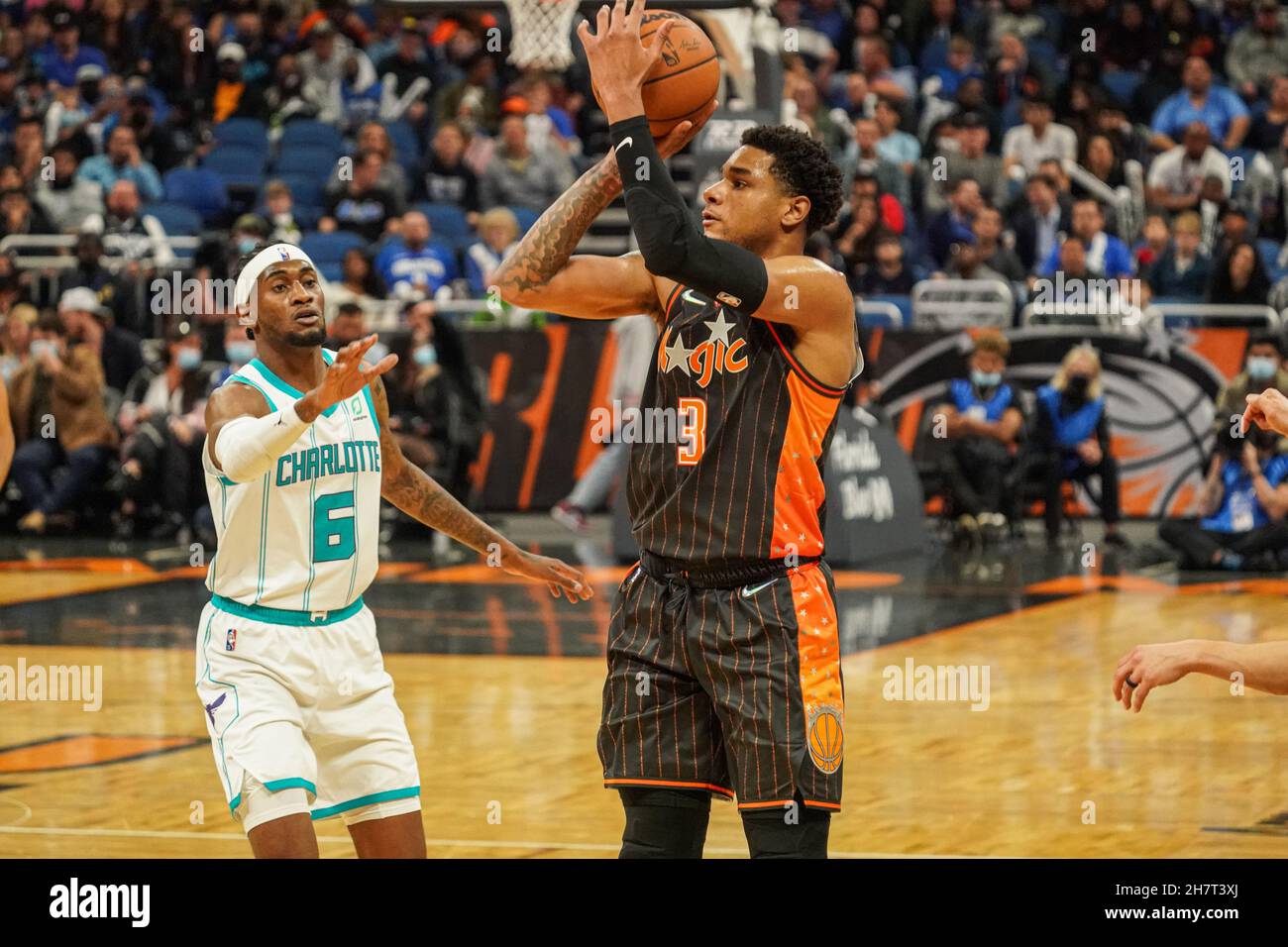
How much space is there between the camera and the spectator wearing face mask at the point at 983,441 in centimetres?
1558

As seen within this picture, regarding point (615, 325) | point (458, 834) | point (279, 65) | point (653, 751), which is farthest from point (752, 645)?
point (279, 65)

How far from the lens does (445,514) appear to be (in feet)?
19.2

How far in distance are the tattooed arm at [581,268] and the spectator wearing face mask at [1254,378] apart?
964 cm

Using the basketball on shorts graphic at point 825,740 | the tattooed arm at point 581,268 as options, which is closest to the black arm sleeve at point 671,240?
the tattooed arm at point 581,268

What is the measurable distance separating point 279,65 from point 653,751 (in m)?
18.6

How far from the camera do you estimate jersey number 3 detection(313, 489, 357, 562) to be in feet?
17.8

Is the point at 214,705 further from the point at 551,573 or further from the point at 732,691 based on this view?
the point at 732,691

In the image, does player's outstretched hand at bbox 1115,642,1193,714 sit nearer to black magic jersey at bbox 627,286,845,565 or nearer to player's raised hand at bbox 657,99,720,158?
black magic jersey at bbox 627,286,845,565

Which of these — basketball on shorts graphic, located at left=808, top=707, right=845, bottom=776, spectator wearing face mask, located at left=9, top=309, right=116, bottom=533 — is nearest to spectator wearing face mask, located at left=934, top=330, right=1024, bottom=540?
spectator wearing face mask, located at left=9, top=309, right=116, bottom=533

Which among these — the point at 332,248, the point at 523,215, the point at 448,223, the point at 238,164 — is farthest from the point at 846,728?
the point at 238,164

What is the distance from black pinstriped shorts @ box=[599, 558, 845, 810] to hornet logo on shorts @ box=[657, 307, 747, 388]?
0.50 metres

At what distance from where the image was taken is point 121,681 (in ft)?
34.8

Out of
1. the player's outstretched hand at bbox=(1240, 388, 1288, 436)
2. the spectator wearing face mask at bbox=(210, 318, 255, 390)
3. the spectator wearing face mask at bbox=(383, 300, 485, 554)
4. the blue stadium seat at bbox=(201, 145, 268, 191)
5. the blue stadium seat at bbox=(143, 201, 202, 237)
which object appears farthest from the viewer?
the blue stadium seat at bbox=(201, 145, 268, 191)

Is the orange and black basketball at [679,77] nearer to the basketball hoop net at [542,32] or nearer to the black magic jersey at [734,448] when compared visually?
the black magic jersey at [734,448]
